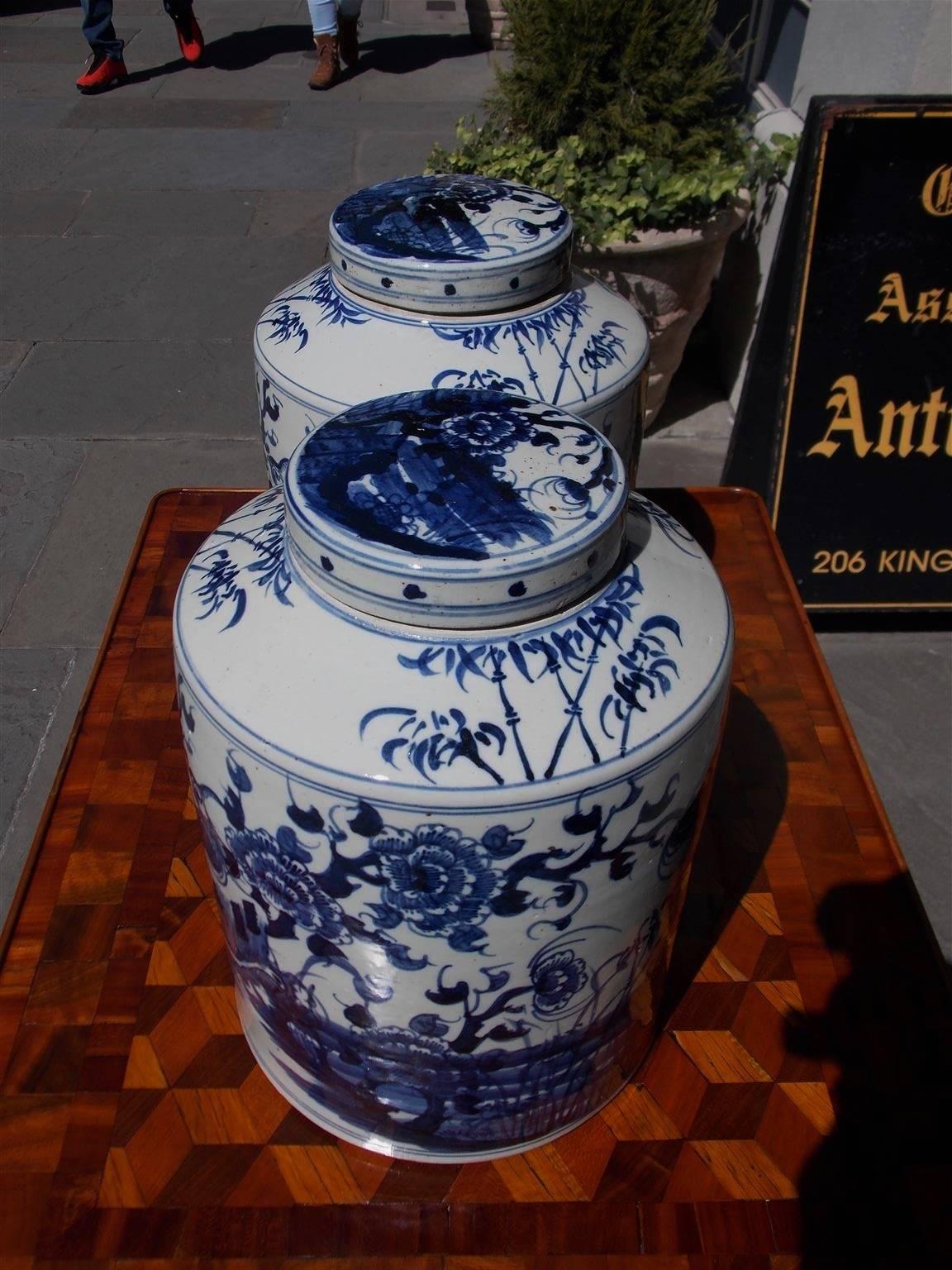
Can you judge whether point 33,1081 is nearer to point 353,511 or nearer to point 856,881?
point 353,511

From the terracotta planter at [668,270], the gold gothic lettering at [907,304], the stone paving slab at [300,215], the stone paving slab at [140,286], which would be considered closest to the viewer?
A: the gold gothic lettering at [907,304]

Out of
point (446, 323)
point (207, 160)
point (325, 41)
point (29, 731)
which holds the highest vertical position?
point (446, 323)

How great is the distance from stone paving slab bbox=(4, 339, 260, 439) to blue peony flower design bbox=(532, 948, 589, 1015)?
79.2 inches

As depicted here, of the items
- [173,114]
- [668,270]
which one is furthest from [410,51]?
[668,270]

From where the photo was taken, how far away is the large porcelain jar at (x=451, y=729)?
0.66 metres

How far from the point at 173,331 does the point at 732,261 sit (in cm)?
146

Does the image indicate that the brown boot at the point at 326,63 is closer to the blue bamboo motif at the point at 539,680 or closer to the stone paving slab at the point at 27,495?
the stone paving slab at the point at 27,495

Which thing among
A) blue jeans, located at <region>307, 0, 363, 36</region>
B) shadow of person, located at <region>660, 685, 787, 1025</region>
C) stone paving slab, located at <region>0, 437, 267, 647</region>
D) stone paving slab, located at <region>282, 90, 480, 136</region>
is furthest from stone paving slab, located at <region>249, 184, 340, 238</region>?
shadow of person, located at <region>660, 685, 787, 1025</region>

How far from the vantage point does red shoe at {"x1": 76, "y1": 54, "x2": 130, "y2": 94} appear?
429 centimetres

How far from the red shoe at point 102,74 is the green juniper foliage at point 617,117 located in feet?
8.79

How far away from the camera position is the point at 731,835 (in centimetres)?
119

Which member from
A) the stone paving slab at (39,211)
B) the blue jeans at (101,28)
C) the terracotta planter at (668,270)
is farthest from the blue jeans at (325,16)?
the terracotta planter at (668,270)

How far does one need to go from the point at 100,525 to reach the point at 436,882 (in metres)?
1.86

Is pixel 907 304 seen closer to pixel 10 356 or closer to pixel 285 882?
pixel 285 882
